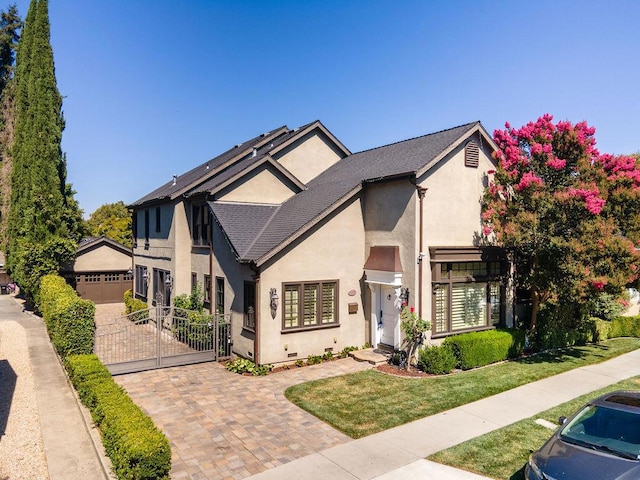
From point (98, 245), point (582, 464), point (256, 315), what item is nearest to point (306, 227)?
point (256, 315)

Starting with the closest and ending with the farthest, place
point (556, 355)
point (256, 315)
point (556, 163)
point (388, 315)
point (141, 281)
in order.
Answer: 1. point (556, 163)
2. point (256, 315)
3. point (388, 315)
4. point (556, 355)
5. point (141, 281)

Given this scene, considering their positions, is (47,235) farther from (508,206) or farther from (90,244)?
(508,206)

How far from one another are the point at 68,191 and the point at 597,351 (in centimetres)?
3249

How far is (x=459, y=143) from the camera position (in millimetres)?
15367

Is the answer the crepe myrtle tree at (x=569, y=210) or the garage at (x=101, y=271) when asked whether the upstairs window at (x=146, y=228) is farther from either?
the crepe myrtle tree at (x=569, y=210)

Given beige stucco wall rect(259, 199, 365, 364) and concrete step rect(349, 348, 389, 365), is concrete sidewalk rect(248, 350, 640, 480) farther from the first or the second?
beige stucco wall rect(259, 199, 365, 364)

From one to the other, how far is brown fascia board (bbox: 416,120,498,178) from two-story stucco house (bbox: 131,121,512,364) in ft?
0.16

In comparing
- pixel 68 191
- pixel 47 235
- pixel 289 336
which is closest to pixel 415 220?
pixel 289 336

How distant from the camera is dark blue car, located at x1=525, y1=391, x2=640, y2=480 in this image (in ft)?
20.3

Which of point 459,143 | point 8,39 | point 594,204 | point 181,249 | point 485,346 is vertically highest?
point 8,39

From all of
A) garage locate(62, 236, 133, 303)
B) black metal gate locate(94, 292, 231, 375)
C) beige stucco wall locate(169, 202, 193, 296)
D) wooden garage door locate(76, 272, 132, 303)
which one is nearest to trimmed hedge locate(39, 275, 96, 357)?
black metal gate locate(94, 292, 231, 375)

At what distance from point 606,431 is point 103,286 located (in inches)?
1300

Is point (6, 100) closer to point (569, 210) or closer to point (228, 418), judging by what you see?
point (228, 418)

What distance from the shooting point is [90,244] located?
3098 cm
